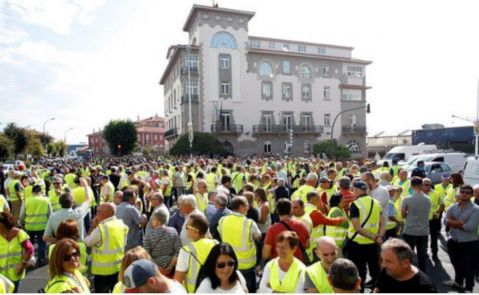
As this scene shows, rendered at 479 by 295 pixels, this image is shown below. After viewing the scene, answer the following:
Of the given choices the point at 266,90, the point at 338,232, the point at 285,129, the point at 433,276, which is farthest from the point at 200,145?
the point at 338,232

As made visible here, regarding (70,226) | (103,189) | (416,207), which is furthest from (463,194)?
(103,189)

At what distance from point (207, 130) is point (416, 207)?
118 ft

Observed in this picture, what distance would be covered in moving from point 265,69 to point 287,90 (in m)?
4.05

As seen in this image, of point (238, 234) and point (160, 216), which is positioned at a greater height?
point (160, 216)

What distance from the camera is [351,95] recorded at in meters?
49.4

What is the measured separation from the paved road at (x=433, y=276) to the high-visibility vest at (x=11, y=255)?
227cm

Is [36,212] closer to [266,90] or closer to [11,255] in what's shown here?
[11,255]

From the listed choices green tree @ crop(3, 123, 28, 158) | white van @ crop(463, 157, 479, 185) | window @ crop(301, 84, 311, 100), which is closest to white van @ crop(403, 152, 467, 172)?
white van @ crop(463, 157, 479, 185)

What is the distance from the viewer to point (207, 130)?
137 feet

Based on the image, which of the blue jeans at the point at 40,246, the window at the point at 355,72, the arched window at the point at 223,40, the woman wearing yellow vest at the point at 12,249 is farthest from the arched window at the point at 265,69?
the woman wearing yellow vest at the point at 12,249

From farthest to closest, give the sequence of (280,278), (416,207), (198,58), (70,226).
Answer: (198,58) → (416,207) → (70,226) → (280,278)

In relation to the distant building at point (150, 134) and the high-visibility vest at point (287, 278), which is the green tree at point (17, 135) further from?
the distant building at point (150, 134)

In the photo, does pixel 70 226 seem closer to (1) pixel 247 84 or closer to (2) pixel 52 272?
(2) pixel 52 272

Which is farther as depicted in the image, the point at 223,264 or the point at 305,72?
the point at 305,72
